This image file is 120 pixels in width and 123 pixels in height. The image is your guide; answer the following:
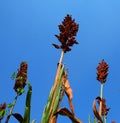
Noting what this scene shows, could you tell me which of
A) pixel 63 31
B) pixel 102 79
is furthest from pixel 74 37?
pixel 102 79

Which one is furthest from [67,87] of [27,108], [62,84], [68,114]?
[27,108]

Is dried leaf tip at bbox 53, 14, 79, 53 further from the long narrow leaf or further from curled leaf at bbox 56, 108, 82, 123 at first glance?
curled leaf at bbox 56, 108, 82, 123

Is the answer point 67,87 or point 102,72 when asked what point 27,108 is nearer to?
point 67,87

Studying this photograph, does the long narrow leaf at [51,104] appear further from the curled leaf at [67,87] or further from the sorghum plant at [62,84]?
the curled leaf at [67,87]

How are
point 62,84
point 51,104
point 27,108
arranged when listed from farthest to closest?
point 62,84, point 51,104, point 27,108

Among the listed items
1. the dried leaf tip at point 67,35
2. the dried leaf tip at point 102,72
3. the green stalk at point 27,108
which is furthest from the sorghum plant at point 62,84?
the dried leaf tip at point 102,72

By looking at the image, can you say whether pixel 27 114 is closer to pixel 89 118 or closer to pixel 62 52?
pixel 62 52

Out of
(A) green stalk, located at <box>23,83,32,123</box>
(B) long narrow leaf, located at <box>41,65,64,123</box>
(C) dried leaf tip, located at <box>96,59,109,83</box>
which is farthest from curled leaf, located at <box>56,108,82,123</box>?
→ (C) dried leaf tip, located at <box>96,59,109,83</box>
